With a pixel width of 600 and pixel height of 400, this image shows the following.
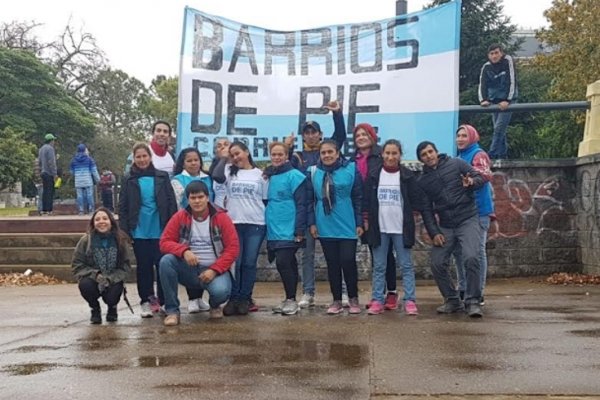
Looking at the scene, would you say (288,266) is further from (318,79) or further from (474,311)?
(318,79)

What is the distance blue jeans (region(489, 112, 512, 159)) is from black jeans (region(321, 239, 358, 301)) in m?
A: 3.87

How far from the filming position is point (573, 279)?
976 centimetres

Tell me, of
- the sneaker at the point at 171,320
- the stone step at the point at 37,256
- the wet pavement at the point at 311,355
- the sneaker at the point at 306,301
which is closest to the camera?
the wet pavement at the point at 311,355

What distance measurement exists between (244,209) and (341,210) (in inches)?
36.0

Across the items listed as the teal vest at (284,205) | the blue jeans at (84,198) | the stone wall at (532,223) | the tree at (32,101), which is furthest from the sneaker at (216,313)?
the tree at (32,101)

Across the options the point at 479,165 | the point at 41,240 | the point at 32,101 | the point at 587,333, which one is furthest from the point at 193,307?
the point at 32,101

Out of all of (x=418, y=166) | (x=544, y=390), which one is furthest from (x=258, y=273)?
(x=544, y=390)

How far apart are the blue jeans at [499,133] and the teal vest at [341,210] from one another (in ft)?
12.1

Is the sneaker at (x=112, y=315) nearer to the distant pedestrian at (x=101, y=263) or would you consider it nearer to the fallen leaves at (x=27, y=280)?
the distant pedestrian at (x=101, y=263)

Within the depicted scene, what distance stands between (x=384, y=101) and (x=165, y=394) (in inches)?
215

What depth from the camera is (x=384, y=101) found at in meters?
9.04

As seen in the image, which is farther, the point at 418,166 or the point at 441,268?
the point at 418,166

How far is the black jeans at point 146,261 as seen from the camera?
289 inches

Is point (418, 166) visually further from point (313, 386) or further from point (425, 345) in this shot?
point (313, 386)
